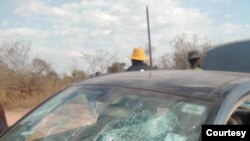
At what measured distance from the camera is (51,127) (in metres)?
3.33

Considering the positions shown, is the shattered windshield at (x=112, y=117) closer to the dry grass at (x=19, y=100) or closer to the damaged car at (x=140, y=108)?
the damaged car at (x=140, y=108)

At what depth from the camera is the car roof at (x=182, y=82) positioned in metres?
2.89

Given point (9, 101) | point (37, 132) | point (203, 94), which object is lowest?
point (9, 101)

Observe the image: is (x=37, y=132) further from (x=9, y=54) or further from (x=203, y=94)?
(x=9, y=54)

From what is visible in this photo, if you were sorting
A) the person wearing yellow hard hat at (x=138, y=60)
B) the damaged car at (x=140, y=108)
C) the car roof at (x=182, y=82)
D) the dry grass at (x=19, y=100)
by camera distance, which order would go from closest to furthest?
the damaged car at (x=140, y=108), the car roof at (x=182, y=82), the person wearing yellow hard hat at (x=138, y=60), the dry grass at (x=19, y=100)

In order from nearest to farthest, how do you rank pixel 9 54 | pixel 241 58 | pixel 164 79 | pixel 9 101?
pixel 164 79, pixel 241 58, pixel 9 101, pixel 9 54

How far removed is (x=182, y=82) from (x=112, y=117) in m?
0.53

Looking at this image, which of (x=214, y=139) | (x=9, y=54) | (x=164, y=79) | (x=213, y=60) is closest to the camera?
(x=214, y=139)

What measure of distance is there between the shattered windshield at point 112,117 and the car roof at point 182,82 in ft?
0.21

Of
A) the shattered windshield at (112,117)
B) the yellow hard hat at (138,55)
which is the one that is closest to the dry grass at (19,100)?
the yellow hard hat at (138,55)

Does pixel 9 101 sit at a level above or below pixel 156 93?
below

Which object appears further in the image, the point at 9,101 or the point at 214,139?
the point at 9,101

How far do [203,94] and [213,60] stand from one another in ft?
10.5

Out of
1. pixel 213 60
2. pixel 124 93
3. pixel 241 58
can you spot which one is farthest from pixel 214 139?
pixel 213 60
